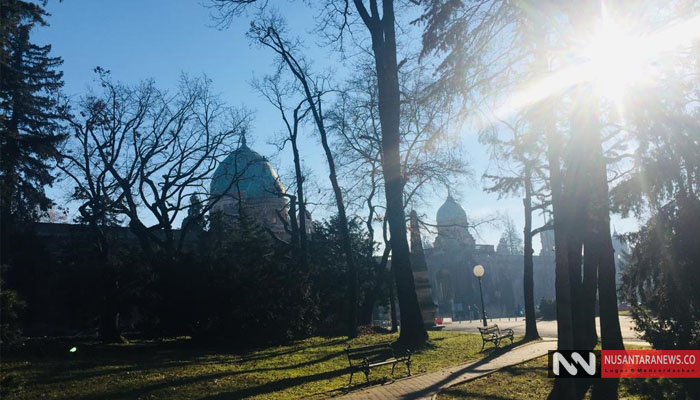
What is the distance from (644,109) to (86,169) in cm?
2194

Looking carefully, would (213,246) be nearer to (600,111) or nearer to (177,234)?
(600,111)

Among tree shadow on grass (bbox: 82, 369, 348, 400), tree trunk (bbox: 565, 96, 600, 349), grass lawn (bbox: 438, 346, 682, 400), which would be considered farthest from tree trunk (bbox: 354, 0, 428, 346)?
tree trunk (bbox: 565, 96, 600, 349)

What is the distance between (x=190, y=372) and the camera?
12.9 metres

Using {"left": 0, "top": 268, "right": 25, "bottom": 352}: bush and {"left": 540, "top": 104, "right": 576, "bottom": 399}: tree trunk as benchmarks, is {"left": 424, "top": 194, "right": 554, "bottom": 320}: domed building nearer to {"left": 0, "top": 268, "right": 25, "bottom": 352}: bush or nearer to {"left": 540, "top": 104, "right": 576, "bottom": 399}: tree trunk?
{"left": 540, "top": 104, "right": 576, "bottom": 399}: tree trunk

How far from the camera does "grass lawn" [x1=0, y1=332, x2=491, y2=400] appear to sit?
34.4 ft

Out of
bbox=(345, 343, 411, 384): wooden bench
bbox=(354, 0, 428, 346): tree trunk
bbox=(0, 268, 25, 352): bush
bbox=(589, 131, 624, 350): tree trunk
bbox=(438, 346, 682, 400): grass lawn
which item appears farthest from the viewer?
bbox=(354, 0, 428, 346): tree trunk

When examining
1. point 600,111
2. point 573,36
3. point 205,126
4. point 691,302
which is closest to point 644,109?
point 600,111

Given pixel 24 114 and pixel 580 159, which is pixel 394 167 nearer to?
pixel 580 159

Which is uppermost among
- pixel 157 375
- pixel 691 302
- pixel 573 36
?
pixel 573 36

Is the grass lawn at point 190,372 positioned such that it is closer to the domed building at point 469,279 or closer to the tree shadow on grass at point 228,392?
the tree shadow on grass at point 228,392

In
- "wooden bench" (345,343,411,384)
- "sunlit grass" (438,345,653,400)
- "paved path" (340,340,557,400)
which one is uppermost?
"wooden bench" (345,343,411,384)

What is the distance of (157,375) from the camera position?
12.4 metres

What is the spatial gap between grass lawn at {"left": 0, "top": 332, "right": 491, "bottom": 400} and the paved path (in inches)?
19.7

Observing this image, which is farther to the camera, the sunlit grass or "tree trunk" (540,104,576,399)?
the sunlit grass
